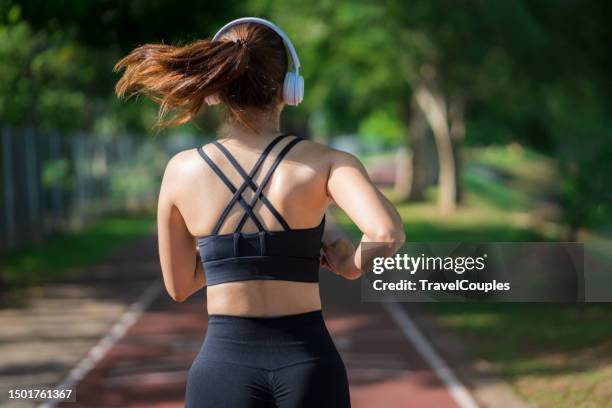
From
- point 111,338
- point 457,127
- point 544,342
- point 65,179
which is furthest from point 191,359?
point 457,127

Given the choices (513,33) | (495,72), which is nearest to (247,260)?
(513,33)

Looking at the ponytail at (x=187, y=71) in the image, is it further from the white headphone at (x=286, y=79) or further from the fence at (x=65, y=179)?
the fence at (x=65, y=179)

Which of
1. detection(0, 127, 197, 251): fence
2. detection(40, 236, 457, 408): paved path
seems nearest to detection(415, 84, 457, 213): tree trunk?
detection(0, 127, 197, 251): fence

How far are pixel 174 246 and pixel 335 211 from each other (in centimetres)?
2938

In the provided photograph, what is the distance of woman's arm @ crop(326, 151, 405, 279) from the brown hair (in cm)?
28

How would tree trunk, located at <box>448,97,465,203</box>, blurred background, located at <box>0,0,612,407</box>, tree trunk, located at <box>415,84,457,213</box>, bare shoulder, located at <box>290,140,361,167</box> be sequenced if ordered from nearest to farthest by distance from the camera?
bare shoulder, located at <box>290,140,361,167</box> → blurred background, located at <box>0,0,612,407</box> → tree trunk, located at <box>415,84,457,213</box> → tree trunk, located at <box>448,97,465,203</box>

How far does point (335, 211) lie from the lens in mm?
32062

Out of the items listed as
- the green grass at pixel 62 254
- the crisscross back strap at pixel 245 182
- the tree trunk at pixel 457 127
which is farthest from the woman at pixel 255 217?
the tree trunk at pixel 457 127

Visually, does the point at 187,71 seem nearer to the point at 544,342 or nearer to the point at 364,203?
the point at 364,203

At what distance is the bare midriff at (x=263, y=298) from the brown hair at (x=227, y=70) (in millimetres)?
434

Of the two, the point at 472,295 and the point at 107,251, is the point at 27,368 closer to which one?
the point at 472,295

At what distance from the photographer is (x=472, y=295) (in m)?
3.75

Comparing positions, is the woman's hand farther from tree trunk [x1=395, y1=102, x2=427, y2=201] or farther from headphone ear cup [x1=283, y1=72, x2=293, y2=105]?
tree trunk [x1=395, y1=102, x2=427, y2=201]

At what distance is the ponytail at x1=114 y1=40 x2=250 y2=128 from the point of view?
8.39 feet
